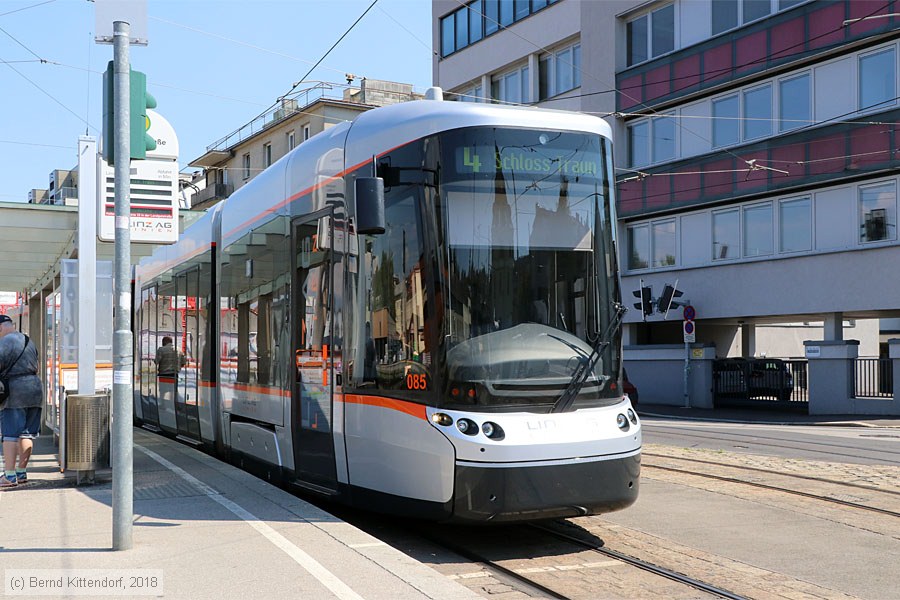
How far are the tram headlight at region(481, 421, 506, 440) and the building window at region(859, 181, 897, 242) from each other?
20699 mm

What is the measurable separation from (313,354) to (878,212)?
20.3 meters

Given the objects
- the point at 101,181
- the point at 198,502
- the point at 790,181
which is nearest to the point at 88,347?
the point at 101,181

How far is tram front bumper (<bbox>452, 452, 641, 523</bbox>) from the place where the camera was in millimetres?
6996

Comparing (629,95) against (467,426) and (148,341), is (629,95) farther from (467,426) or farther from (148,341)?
(467,426)

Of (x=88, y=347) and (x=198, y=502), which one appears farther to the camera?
(x=88, y=347)

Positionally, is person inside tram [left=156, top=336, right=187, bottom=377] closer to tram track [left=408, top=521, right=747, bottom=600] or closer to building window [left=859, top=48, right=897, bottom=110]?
tram track [left=408, top=521, right=747, bottom=600]

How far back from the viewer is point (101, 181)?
1051 centimetres

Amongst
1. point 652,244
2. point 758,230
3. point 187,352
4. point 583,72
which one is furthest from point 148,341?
point 583,72

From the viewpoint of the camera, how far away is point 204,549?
663cm

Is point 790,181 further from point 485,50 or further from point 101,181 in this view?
point 101,181

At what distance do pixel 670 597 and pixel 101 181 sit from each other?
7.23 metres

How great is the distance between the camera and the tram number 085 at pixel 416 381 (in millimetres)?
7347

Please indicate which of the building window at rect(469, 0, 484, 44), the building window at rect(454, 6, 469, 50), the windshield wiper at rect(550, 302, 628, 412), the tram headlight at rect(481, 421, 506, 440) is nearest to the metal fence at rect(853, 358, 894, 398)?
the windshield wiper at rect(550, 302, 628, 412)

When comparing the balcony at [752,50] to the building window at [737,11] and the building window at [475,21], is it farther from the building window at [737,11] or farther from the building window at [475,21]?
the building window at [475,21]
